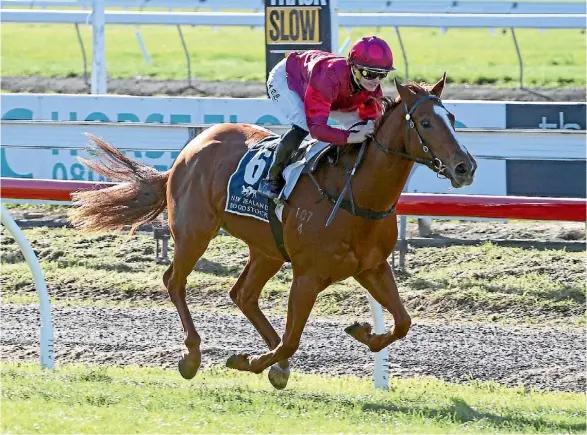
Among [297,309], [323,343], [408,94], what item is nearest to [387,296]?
[297,309]

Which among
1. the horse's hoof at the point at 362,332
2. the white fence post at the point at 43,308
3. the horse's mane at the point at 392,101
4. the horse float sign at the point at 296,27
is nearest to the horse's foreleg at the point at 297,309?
the horse's hoof at the point at 362,332

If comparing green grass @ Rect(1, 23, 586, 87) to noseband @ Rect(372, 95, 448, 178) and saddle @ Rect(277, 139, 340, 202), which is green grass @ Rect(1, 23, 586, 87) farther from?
noseband @ Rect(372, 95, 448, 178)

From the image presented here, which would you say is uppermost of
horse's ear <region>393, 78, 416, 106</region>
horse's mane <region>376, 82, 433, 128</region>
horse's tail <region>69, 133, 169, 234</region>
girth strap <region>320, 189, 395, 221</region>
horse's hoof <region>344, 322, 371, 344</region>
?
horse's ear <region>393, 78, 416, 106</region>

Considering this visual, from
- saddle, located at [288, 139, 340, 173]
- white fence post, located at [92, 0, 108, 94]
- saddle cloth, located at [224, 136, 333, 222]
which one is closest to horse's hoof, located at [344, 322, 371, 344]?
saddle cloth, located at [224, 136, 333, 222]

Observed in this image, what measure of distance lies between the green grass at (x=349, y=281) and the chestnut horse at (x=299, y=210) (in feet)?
5.98

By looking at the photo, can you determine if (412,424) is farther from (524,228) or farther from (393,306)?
(524,228)

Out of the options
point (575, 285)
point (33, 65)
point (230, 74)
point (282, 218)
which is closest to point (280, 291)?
point (575, 285)

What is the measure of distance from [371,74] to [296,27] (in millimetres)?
3884

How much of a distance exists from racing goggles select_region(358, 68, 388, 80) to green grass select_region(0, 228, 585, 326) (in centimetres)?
320

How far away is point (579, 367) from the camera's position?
7.11 meters

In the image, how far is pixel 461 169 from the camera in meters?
4.98

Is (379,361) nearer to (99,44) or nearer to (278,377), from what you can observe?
(278,377)

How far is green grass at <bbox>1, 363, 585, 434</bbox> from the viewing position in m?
5.04

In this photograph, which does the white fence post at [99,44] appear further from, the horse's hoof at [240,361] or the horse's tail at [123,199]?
the horse's hoof at [240,361]
